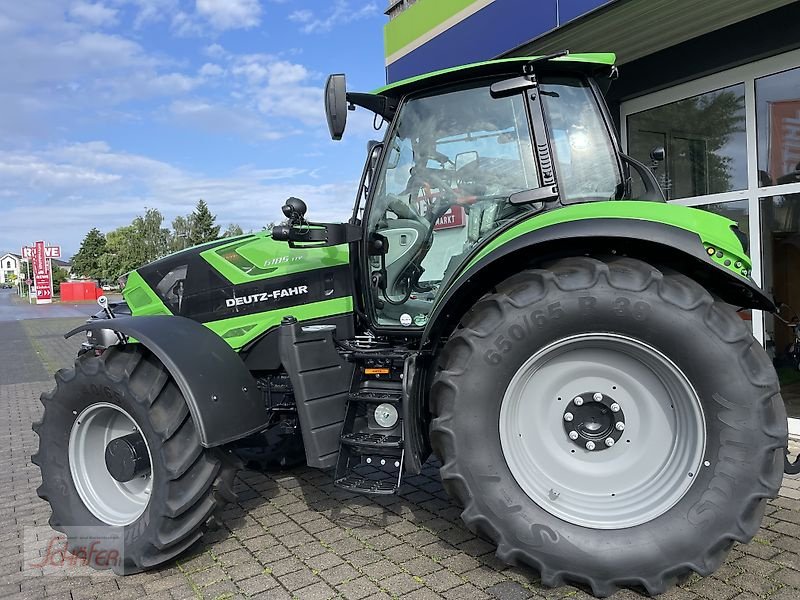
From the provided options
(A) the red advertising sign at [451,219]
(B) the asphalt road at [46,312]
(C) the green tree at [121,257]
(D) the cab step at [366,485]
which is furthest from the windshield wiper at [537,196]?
(C) the green tree at [121,257]

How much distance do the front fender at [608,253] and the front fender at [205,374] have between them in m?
0.95

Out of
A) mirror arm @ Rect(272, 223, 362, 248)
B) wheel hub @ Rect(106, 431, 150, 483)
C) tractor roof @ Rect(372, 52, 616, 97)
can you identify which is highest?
tractor roof @ Rect(372, 52, 616, 97)

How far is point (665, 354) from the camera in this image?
7.98 ft

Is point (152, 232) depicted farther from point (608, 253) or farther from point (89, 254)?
point (608, 253)

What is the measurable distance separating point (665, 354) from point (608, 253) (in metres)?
0.49

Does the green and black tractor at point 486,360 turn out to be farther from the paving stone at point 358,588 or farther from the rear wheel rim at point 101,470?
the paving stone at point 358,588

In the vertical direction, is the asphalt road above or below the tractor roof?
below

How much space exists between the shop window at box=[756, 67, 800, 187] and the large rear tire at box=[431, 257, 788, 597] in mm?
3999

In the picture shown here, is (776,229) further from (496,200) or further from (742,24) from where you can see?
(496,200)

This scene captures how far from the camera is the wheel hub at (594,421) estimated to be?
2.62 meters

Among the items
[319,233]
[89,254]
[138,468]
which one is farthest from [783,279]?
[89,254]

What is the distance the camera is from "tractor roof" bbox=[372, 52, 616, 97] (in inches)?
115

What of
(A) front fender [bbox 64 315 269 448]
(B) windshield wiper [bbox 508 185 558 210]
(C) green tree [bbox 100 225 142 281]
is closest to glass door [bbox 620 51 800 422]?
(B) windshield wiper [bbox 508 185 558 210]

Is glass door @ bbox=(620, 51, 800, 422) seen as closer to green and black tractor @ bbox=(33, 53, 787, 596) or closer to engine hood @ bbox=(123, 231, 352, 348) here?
green and black tractor @ bbox=(33, 53, 787, 596)
